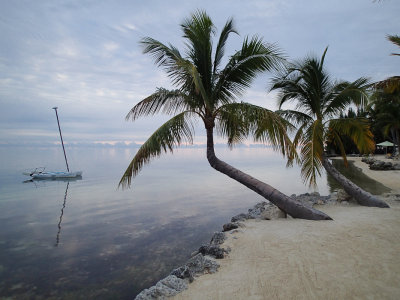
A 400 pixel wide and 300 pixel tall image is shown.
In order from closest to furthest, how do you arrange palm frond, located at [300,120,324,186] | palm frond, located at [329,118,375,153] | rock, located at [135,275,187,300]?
1. rock, located at [135,275,187,300]
2. palm frond, located at [300,120,324,186]
3. palm frond, located at [329,118,375,153]

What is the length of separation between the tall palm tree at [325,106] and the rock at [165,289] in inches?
254

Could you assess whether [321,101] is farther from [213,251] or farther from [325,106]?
[213,251]

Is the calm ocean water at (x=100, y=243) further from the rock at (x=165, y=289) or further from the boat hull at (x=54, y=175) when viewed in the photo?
the boat hull at (x=54, y=175)

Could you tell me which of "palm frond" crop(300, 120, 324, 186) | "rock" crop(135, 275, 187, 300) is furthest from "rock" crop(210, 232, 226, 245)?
"palm frond" crop(300, 120, 324, 186)

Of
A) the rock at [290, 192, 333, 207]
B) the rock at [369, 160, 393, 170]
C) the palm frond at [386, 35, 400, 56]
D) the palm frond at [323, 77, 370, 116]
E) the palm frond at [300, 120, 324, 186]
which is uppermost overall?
the palm frond at [386, 35, 400, 56]

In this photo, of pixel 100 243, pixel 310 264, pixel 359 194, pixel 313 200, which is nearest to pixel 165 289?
pixel 310 264

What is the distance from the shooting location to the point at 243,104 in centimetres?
690

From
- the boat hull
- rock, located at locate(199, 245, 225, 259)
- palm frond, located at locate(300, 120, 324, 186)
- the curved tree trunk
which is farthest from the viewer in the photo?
the boat hull

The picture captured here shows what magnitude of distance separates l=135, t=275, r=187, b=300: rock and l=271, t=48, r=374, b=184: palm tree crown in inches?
264

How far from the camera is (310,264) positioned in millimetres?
4270

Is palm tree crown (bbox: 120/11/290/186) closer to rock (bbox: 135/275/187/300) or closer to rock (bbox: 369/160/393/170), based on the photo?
rock (bbox: 135/275/187/300)

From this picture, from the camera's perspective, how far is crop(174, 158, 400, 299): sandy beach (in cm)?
350

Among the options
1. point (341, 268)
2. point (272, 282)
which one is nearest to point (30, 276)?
point (272, 282)

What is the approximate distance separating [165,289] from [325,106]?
1021 cm
